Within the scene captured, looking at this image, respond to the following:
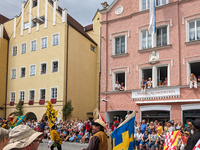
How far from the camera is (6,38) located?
1362 inches

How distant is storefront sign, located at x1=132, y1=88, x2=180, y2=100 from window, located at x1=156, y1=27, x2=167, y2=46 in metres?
3.81

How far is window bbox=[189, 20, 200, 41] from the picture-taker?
1795 centimetres

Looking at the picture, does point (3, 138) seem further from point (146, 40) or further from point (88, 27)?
point (88, 27)

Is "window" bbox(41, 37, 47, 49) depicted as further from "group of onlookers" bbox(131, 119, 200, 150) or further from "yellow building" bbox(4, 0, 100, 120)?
"group of onlookers" bbox(131, 119, 200, 150)

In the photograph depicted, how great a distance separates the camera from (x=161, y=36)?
64.1ft

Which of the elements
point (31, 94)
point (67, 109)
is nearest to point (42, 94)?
point (31, 94)

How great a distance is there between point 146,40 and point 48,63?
569 inches

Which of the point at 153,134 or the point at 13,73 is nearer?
the point at 153,134

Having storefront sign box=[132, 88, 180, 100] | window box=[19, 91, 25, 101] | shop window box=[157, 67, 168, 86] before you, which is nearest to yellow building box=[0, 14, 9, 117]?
window box=[19, 91, 25, 101]

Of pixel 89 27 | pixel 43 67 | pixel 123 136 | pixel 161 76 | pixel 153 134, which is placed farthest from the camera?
pixel 89 27

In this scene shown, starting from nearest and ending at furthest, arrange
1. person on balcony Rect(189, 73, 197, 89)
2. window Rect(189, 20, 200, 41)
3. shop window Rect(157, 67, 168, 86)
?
person on balcony Rect(189, 73, 197, 89) → window Rect(189, 20, 200, 41) → shop window Rect(157, 67, 168, 86)

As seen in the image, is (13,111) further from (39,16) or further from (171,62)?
(171,62)

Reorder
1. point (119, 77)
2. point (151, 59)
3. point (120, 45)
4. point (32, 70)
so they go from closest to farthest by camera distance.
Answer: point (151, 59)
point (120, 45)
point (119, 77)
point (32, 70)

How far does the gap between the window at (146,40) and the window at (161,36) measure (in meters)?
0.69
